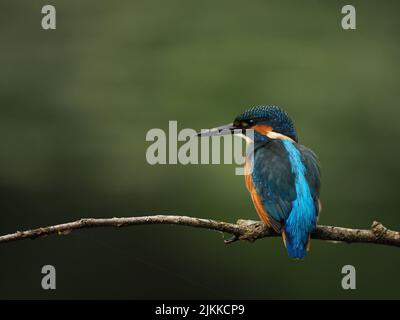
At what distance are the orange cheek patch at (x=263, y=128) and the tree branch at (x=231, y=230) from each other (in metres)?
0.54

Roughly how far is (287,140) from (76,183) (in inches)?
123

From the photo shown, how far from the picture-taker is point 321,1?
783 cm

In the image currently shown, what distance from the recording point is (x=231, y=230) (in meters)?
3.00

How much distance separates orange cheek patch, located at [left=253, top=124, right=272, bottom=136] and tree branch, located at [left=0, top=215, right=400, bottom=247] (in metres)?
0.54

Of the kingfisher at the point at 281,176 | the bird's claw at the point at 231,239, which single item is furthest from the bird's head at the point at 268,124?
the bird's claw at the point at 231,239

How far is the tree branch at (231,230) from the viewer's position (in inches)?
108

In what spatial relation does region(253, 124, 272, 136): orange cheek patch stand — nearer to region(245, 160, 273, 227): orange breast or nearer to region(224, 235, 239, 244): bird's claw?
region(245, 160, 273, 227): orange breast

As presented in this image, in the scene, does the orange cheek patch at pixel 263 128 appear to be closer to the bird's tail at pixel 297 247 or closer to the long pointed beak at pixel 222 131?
the long pointed beak at pixel 222 131

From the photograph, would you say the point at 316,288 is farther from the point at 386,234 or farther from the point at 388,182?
the point at 386,234

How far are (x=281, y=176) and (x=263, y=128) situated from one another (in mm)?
377

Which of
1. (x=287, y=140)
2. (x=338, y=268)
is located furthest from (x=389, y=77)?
(x=287, y=140)

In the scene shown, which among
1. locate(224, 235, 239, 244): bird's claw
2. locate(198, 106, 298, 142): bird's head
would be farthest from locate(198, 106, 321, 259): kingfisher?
locate(224, 235, 239, 244): bird's claw

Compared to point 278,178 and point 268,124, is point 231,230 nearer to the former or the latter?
point 278,178

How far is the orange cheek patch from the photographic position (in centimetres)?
378
